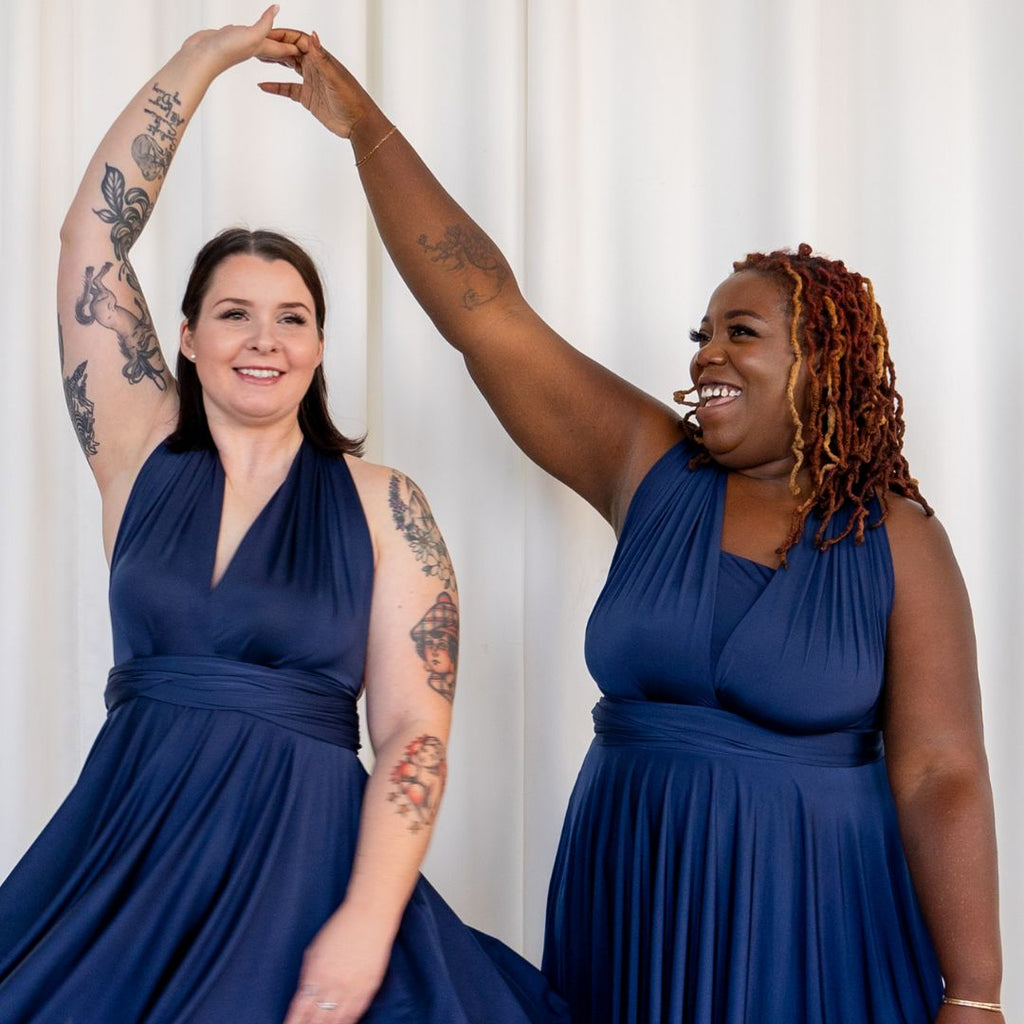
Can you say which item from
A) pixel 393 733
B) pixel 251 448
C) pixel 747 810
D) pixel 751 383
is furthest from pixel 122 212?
pixel 747 810

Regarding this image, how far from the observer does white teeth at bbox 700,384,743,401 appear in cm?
225

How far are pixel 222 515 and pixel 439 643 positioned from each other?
1.11 ft

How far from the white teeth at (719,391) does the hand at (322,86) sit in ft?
2.30

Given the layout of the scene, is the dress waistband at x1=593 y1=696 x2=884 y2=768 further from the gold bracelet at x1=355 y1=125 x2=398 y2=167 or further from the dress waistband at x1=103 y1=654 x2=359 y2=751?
the gold bracelet at x1=355 y1=125 x2=398 y2=167

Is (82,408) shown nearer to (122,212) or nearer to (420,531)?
(122,212)

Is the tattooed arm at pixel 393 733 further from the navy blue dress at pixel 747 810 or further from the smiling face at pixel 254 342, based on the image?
the navy blue dress at pixel 747 810

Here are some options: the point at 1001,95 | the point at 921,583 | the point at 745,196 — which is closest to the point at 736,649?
the point at 921,583

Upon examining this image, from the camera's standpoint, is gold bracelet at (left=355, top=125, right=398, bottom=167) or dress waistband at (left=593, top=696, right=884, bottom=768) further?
gold bracelet at (left=355, top=125, right=398, bottom=167)

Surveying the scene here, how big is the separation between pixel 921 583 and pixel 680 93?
1.20m

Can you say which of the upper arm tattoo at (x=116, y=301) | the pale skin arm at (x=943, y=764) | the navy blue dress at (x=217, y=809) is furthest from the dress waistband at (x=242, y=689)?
the pale skin arm at (x=943, y=764)

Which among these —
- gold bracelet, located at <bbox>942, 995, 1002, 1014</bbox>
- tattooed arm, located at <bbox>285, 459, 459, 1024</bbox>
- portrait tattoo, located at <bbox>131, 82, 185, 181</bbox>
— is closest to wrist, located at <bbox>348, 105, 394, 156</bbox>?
portrait tattoo, located at <bbox>131, 82, 185, 181</bbox>

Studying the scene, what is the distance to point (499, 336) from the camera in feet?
7.64

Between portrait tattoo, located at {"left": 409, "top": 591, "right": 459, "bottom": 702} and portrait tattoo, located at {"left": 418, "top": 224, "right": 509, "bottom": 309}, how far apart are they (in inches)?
21.2

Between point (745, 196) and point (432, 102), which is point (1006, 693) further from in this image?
point (432, 102)
